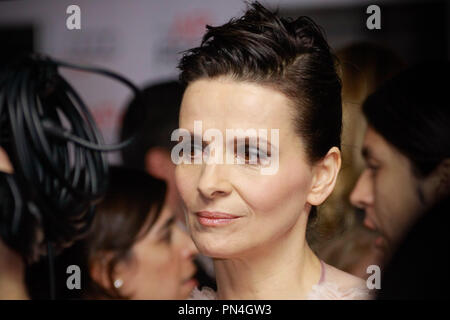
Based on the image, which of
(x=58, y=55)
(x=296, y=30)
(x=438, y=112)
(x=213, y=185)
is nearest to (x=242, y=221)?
(x=213, y=185)

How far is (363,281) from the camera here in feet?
5.57

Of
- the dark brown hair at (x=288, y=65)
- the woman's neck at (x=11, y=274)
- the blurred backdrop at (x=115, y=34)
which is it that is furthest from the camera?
the woman's neck at (x=11, y=274)

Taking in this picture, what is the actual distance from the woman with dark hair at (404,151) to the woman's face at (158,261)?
634mm

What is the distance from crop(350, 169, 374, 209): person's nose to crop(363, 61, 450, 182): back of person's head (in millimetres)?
140

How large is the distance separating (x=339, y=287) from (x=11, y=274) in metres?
1.22

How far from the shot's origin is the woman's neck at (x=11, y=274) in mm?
2000

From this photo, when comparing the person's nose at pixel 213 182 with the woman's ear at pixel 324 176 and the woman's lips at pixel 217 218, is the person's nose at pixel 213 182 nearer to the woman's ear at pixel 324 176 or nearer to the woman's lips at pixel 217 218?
the woman's lips at pixel 217 218

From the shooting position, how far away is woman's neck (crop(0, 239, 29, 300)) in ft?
6.56

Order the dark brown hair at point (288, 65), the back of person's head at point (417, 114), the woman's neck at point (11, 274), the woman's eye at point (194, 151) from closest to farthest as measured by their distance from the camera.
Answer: the dark brown hair at point (288, 65) < the woman's eye at point (194, 151) < the back of person's head at point (417, 114) < the woman's neck at point (11, 274)

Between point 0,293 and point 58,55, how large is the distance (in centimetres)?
92

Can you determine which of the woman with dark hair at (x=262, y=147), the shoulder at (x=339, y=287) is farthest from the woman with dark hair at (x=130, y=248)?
the shoulder at (x=339, y=287)

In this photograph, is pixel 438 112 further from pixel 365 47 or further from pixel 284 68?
pixel 284 68

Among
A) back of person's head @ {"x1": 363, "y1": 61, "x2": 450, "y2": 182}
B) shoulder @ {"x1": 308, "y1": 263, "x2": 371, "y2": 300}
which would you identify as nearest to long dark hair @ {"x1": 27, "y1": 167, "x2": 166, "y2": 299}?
shoulder @ {"x1": 308, "y1": 263, "x2": 371, "y2": 300}

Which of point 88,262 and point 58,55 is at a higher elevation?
point 58,55
